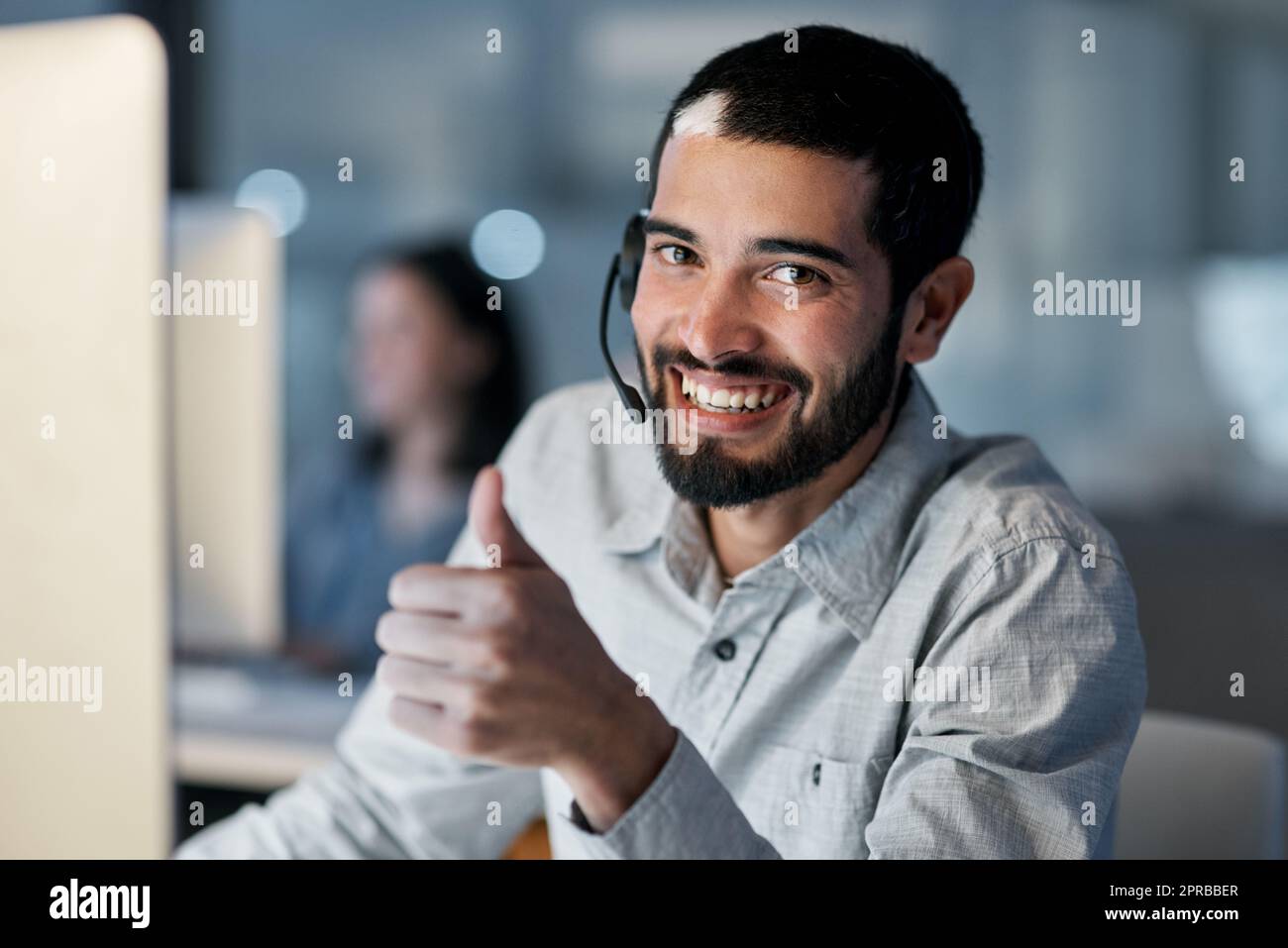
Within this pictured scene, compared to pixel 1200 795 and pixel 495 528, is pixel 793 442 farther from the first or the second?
pixel 1200 795

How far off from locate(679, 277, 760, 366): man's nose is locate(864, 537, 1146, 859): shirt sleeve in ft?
0.73

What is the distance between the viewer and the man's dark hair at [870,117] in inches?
30.5

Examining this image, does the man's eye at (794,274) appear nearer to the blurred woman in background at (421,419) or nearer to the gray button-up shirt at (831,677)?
the gray button-up shirt at (831,677)

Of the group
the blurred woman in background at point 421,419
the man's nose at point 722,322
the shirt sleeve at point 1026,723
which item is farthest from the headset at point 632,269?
the blurred woman in background at point 421,419

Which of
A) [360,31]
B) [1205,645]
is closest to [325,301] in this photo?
[360,31]

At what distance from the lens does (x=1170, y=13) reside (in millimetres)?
4047

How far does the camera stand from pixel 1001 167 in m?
4.01

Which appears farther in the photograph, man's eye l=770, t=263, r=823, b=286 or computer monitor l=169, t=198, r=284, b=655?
computer monitor l=169, t=198, r=284, b=655

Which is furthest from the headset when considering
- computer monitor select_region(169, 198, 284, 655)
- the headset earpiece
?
computer monitor select_region(169, 198, 284, 655)

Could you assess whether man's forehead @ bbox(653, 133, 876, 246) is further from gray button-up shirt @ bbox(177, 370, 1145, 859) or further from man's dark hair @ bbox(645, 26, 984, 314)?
gray button-up shirt @ bbox(177, 370, 1145, 859)

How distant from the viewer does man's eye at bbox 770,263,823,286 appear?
0.77 m

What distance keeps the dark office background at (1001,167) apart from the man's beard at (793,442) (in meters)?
3.07
